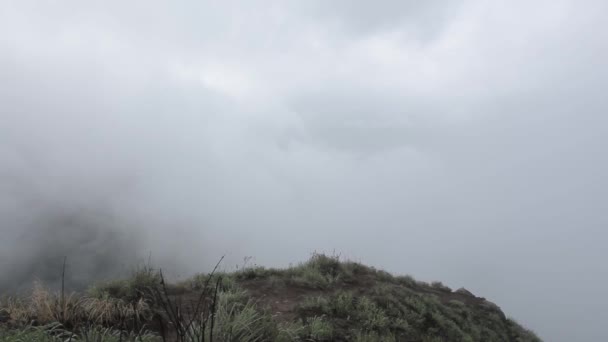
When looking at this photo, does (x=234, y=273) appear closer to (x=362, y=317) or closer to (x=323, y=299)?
(x=323, y=299)

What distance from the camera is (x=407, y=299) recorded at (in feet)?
34.7

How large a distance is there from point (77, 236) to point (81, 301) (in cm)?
22234

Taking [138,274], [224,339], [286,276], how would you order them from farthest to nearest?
1. [286,276]
2. [138,274]
3. [224,339]

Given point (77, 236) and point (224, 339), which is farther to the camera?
point (77, 236)

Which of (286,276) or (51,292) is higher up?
(286,276)

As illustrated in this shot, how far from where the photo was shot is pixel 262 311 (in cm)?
709

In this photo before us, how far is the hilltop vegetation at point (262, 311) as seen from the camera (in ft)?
16.1

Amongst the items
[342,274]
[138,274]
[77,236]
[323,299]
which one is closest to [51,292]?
[138,274]

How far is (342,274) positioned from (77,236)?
220 meters

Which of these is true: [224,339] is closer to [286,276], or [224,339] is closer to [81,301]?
[81,301]

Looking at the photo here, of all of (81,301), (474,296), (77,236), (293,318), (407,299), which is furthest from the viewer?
(77,236)

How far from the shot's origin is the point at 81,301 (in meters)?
6.68

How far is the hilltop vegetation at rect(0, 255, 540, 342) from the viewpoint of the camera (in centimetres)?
491

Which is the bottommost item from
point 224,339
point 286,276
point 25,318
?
point 25,318
